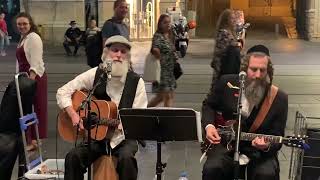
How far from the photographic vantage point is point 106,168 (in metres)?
5.31

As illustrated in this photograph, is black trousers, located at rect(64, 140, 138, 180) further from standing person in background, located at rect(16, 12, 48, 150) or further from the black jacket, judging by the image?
standing person in background, located at rect(16, 12, 48, 150)

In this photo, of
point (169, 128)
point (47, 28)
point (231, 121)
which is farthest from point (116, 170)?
point (47, 28)

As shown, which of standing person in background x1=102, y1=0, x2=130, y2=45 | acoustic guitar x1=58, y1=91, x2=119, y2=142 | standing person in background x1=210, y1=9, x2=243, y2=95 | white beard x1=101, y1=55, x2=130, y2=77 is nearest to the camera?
acoustic guitar x1=58, y1=91, x2=119, y2=142

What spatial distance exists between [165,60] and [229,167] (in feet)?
12.9

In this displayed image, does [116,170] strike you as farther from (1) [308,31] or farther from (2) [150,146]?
(1) [308,31]

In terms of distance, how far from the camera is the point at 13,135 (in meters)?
5.87

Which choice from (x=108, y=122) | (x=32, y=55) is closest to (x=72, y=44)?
(x=32, y=55)

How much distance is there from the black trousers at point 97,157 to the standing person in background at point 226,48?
9.10ft

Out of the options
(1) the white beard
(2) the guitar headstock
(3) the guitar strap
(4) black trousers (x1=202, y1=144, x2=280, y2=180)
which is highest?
(1) the white beard

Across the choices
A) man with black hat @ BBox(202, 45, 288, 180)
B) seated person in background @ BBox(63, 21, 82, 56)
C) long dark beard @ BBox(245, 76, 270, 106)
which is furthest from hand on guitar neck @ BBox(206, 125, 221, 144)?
seated person in background @ BBox(63, 21, 82, 56)

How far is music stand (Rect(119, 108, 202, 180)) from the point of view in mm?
4789

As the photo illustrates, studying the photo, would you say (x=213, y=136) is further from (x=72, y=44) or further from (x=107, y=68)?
(x=72, y=44)

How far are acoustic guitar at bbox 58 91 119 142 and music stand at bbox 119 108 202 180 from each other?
1.24 feet

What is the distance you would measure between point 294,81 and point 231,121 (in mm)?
9181
